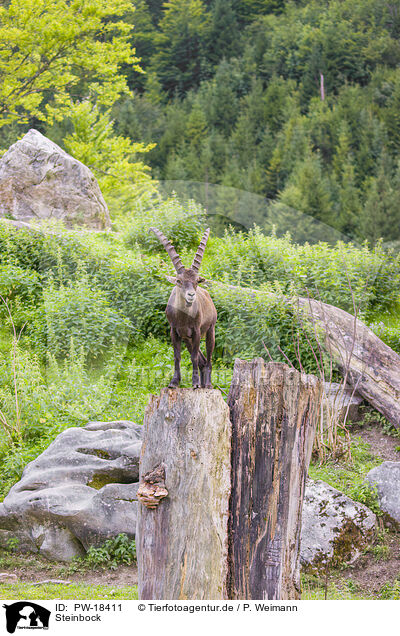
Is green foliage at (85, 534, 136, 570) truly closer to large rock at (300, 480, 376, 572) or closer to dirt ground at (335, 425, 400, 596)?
large rock at (300, 480, 376, 572)

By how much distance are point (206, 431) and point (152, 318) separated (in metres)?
5.97

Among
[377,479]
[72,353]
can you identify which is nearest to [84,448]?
[72,353]

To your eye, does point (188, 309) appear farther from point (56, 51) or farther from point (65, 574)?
point (56, 51)

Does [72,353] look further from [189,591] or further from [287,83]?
[287,83]

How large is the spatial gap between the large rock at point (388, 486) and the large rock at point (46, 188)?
8349 millimetres

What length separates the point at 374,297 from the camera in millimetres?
9938

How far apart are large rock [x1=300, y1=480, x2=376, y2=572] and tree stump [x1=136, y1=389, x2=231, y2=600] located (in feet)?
7.95

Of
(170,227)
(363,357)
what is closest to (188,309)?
(363,357)

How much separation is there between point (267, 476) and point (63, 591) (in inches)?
97.9

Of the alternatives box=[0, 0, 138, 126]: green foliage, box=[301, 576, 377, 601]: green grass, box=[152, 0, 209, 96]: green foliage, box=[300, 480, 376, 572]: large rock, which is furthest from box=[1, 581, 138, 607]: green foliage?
box=[152, 0, 209, 96]: green foliage

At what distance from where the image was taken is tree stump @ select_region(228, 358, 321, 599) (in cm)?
305

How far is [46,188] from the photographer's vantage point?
41.5ft
